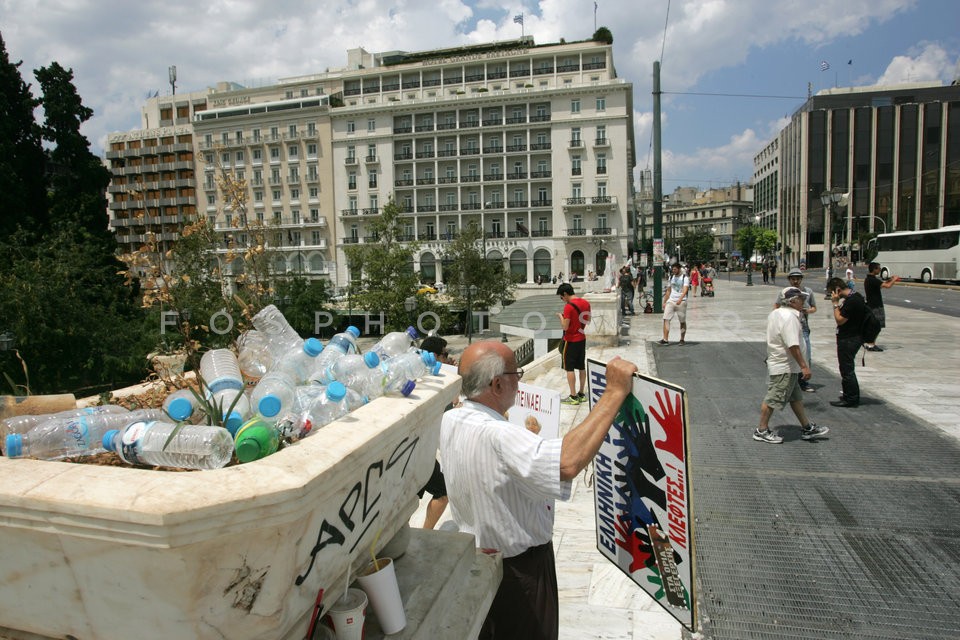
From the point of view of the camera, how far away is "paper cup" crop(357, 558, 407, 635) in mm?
1662

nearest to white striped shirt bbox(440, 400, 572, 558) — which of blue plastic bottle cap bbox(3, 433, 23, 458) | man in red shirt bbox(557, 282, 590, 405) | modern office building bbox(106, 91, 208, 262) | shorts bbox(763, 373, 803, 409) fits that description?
blue plastic bottle cap bbox(3, 433, 23, 458)

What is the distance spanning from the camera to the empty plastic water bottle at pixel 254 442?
1.40 meters

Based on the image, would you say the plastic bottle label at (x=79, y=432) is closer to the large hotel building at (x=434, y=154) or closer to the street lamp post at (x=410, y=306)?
the street lamp post at (x=410, y=306)

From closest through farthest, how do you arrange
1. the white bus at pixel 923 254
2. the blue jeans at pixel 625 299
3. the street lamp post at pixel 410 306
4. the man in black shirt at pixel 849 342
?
the man in black shirt at pixel 849 342
the blue jeans at pixel 625 299
the street lamp post at pixel 410 306
the white bus at pixel 923 254

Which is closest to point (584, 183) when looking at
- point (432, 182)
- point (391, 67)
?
point (432, 182)

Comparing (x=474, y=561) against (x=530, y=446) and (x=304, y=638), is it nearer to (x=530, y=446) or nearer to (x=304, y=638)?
(x=530, y=446)

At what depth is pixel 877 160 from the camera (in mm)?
75312

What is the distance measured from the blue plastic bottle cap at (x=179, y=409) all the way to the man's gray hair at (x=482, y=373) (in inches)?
43.7

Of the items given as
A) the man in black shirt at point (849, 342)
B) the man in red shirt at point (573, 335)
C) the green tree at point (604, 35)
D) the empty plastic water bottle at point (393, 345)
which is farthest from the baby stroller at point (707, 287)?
the green tree at point (604, 35)

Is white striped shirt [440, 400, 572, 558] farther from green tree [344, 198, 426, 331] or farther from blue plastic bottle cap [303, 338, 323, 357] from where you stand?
green tree [344, 198, 426, 331]

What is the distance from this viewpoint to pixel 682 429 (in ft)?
7.25

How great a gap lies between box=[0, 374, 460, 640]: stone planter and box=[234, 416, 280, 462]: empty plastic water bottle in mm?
88

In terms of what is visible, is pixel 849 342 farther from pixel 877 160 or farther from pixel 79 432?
pixel 877 160

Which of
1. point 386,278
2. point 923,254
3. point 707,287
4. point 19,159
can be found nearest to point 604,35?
point 923,254
